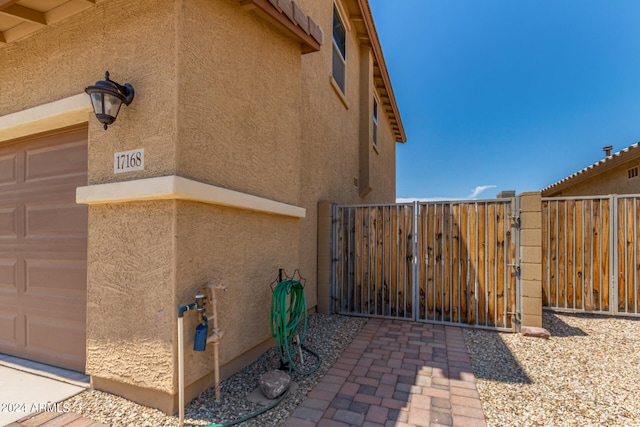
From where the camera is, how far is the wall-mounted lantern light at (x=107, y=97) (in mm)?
2670

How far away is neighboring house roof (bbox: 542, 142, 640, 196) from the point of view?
8.13 metres

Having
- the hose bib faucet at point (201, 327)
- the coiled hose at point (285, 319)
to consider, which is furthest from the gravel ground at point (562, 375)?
the hose bib faucet at point (201, 327)

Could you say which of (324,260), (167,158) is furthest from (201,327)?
(324,260)

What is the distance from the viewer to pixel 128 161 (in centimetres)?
289

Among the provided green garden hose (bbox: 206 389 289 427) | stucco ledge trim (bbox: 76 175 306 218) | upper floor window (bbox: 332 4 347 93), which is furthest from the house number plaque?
upper floor window (bbox: 332 4 347 93)

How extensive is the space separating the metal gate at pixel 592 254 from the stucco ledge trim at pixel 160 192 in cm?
641

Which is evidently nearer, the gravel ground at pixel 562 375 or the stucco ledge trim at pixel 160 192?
the stucco ledge trim at pixel 160 192

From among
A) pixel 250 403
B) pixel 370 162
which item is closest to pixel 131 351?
pixel 250 403

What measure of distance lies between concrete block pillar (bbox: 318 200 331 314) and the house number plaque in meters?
3.84

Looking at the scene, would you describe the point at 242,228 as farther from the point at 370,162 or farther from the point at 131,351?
the point at 370,162

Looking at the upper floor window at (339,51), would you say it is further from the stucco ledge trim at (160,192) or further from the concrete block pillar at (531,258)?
the stucco ledge trim at (160,192)

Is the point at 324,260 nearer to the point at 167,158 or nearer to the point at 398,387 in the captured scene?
the point at 398,387

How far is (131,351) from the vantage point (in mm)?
2816

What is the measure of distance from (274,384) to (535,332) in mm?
4188
